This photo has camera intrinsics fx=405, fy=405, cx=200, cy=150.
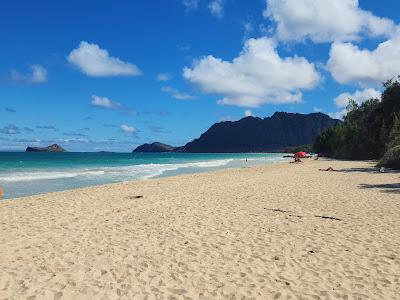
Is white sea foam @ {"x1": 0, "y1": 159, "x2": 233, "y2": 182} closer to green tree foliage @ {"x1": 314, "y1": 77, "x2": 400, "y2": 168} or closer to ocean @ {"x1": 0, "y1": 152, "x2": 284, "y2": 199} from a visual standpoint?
ocean @ {"x1": 0, "y1": 152, "x2": 284, "y2": 199}

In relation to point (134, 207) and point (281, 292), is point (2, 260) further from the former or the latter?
point (134, 207)

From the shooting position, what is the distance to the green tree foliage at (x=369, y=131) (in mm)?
44809

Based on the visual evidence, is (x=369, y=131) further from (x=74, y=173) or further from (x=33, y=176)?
(x=33, y=176)

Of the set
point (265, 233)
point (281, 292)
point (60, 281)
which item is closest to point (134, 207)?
point (265, 233)

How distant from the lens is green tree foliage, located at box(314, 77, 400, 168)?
44809 millimetres

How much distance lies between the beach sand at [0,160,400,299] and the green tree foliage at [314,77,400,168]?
1127 inches

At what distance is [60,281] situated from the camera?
6.46 metres

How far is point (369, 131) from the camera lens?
54.2 m

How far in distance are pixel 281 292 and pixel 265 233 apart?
3715 mm

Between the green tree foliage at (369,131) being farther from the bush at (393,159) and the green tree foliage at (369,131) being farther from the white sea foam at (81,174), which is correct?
the white sea foam at (81,174)

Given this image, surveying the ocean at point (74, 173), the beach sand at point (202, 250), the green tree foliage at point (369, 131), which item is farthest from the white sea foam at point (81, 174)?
the green tree foliage at point (369, 131)

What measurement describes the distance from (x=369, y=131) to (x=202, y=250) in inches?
2027

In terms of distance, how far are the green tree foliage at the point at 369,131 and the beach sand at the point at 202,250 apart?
2862cm

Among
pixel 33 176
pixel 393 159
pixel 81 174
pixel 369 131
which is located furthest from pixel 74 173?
pixel 369 131
